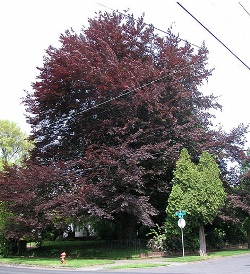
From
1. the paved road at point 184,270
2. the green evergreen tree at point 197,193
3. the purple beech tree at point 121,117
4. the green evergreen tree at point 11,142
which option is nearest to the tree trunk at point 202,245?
the green evergreen tree at point 197,193

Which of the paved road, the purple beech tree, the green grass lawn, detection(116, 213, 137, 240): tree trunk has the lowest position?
the green grass lawn

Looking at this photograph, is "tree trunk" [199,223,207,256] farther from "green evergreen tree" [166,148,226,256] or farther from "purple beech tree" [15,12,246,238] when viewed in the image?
"purple beech tree" [15,12,246,238]

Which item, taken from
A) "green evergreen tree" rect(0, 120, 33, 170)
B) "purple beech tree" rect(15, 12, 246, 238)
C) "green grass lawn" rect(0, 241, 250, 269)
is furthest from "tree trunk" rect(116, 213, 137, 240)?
"green evergreen tree" rect(0, 120, 33, 170)

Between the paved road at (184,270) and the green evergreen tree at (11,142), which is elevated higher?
the green evergreen tree at (11,142)

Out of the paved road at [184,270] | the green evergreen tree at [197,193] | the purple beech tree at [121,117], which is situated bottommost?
the paved road at [184,270]

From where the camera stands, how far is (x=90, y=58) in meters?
26.2

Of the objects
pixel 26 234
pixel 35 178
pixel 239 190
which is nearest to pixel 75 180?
pixel 35 178

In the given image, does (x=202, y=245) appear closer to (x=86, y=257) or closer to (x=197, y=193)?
(x=197, y=193)

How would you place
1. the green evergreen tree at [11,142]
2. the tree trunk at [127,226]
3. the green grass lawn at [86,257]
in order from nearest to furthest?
the green grass lawn at [86,257] < the tree trunk at [127,226] < the green evergreen tree at [11,142]

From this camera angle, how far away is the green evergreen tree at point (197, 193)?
23719 millimetres

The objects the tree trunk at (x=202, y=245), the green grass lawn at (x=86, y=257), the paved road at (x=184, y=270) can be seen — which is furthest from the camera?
the tree trunk at (x=202, y=245)

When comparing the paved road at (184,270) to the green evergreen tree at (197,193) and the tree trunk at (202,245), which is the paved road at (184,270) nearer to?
the green evergreen tree at (197,193)

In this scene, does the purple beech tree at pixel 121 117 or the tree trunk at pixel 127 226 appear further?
the tree trunk at pixel 127 226

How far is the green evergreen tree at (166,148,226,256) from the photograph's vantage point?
77.8 feet
